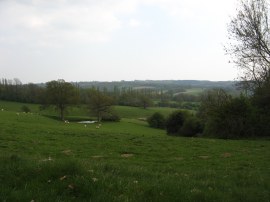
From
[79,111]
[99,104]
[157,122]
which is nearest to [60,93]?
[99,104]

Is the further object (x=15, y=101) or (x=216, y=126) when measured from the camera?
(x=15, y=101)

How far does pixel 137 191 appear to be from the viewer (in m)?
8.60

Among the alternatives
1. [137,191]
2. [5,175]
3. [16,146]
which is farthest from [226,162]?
[16,146]

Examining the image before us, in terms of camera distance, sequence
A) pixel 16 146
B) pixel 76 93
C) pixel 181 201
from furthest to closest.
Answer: pixel 76 93 → pixel 16 146 → pixel 181 201

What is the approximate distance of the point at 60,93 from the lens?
3664 inches

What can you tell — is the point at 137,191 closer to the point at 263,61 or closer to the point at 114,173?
the point at 114,173

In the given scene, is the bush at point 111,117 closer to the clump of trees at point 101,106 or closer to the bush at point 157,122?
the clump of trees at point 101,106

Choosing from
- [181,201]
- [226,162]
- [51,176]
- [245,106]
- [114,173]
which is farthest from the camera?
[245,106]

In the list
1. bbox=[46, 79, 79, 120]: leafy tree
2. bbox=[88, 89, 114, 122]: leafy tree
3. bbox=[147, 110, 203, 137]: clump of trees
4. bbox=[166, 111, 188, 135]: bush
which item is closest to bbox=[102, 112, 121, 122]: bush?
bbox=[88, 89, 114, 122]: leafy tree

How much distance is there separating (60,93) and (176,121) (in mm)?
34726

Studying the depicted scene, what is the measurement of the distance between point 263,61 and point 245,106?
741 cm

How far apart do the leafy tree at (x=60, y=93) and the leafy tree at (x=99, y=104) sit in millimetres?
9006

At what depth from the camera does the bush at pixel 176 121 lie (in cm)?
7544

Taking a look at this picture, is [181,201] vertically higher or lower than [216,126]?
higher
